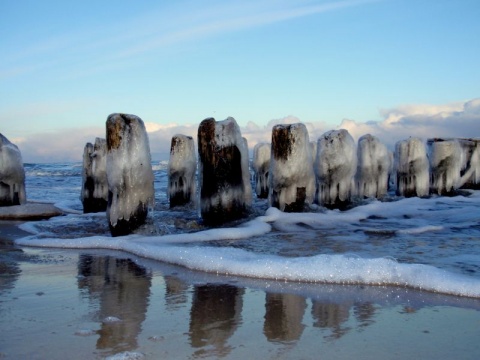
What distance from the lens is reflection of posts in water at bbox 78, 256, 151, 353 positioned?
3039mm

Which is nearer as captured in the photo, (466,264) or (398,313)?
(398,313)

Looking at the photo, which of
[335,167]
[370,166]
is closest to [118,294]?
[335,167]

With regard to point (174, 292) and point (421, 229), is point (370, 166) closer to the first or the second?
point (421, 229)

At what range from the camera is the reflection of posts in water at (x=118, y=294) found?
3.04 m

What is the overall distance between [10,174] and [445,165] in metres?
10.1

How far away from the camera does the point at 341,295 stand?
4.12m

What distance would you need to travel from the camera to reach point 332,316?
3.51 meters

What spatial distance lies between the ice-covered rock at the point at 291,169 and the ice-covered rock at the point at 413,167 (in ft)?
16.9

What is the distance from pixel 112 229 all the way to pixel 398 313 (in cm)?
502

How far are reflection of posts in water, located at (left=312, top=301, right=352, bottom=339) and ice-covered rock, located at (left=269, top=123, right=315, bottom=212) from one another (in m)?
5.91

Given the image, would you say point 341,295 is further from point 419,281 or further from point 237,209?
point 237,209

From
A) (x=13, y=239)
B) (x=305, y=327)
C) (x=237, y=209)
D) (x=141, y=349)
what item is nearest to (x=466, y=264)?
(x=305, y=327)

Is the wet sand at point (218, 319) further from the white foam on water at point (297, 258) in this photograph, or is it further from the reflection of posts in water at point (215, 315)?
the white foam on water at point (297, 258)

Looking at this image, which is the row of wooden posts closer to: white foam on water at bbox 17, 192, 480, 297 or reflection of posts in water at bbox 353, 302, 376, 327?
white foam on water at bbox 17, 192, 480, 297
